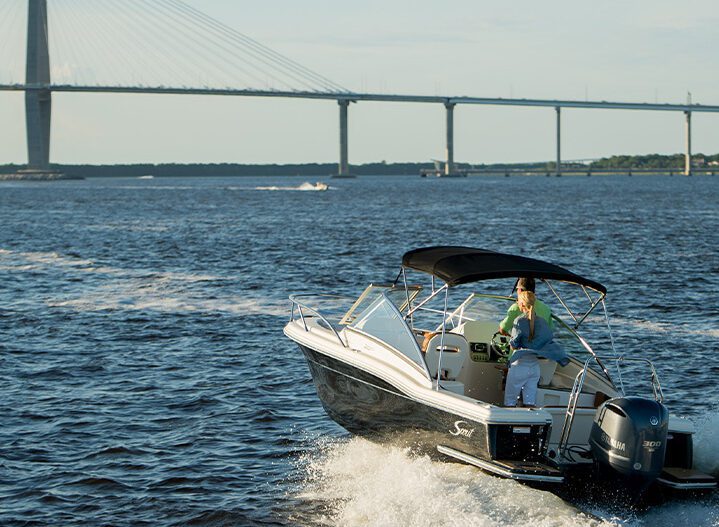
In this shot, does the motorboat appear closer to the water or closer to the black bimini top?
the black bimini top

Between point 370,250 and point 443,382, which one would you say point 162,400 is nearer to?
point 443,382

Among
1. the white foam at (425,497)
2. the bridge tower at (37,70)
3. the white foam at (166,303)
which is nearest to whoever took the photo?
the white foam at (425,497)

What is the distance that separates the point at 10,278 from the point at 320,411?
1702cm

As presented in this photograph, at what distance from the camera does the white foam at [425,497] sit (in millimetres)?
8695

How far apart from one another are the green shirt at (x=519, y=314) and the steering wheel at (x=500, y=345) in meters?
0.34

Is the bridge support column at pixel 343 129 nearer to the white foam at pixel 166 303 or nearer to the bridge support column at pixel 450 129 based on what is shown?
the bridge support column at pixel 450 129

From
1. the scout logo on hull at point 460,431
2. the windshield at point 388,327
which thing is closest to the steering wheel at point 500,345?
the windshield at point 388,327

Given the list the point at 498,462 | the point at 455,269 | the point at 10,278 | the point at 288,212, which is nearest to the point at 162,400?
the point at 455,269

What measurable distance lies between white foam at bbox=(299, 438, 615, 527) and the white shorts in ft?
2.89

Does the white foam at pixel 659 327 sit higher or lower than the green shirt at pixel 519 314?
lower

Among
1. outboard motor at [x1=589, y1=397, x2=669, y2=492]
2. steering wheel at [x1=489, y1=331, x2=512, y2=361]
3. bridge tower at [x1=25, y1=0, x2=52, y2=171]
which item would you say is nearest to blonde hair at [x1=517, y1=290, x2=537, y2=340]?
steering wheel at [x1=489, y1=331, x2=512, y2=361]

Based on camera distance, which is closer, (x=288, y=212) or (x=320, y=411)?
(x=320, y=411)

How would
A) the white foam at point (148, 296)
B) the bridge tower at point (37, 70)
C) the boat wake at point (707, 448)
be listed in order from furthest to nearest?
1. the bridge tower at point (37, 70)
2. the white foam at point (148, 296)
3. the boat wake at point (707, 448)

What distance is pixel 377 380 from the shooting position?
33.6 ft
